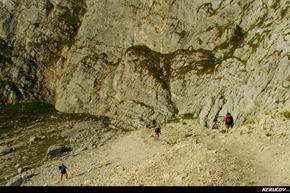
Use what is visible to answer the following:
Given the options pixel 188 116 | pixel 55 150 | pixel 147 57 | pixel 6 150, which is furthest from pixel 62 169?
pixel 147 57

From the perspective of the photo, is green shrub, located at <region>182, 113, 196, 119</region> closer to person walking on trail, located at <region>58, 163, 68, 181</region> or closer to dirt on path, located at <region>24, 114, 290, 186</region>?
person walking on trail, located at <region>58, 163, 68, 181</region>

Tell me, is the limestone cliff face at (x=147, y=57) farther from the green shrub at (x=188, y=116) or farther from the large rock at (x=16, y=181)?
the large rock at (x=16, y=181)

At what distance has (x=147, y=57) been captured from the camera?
70.1 metres

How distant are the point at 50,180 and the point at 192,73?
3587 cm

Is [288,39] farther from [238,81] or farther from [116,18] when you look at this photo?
[116,18]

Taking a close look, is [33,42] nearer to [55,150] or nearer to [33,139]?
[33,139]

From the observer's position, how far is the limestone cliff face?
47000 mm

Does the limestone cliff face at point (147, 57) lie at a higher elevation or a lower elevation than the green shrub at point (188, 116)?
higher

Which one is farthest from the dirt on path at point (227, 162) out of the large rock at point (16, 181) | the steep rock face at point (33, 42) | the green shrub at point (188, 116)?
the steep rock face at point (33, 42)

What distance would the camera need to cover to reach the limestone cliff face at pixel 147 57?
154 feet

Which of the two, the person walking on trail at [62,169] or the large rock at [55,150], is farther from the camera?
the large rock at [55,150]

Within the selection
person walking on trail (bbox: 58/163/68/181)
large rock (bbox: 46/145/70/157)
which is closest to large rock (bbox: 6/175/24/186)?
person walking on trail (bbox: 58/163/68/181)

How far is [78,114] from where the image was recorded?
70.2 meters

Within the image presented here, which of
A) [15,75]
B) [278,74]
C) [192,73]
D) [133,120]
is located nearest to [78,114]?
[133,120]
